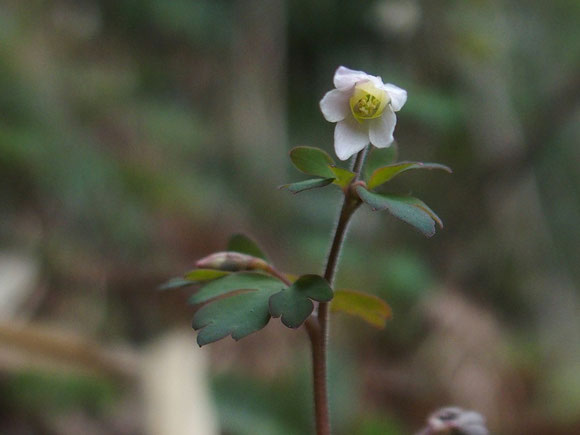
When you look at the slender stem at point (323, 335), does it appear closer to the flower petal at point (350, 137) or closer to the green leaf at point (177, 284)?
the flower petal at point (350, 137)

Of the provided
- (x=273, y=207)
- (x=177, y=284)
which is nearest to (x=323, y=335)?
(x=177, y=284)

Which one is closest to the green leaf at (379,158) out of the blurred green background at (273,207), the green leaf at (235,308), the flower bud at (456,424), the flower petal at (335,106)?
the flower petal at (335,106)

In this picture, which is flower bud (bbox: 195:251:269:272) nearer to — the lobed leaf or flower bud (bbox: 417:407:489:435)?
the lobed leaf

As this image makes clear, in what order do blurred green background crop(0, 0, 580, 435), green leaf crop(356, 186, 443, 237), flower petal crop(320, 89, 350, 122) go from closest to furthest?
green leaf crop(356, 186, 443, 237) < flower petal crop(320, 89, 350, 122) < blurred green background crop(0, 0, 580, 435)

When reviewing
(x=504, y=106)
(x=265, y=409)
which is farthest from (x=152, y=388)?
(x=504, y=106)

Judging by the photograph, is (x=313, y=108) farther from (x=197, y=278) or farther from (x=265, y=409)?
(x=197, y=278)

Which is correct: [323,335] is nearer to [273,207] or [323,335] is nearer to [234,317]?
[234,317]

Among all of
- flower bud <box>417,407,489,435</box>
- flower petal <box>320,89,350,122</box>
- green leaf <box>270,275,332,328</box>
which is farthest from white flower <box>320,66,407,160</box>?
flower bud <box>417,407,489,435</box>
